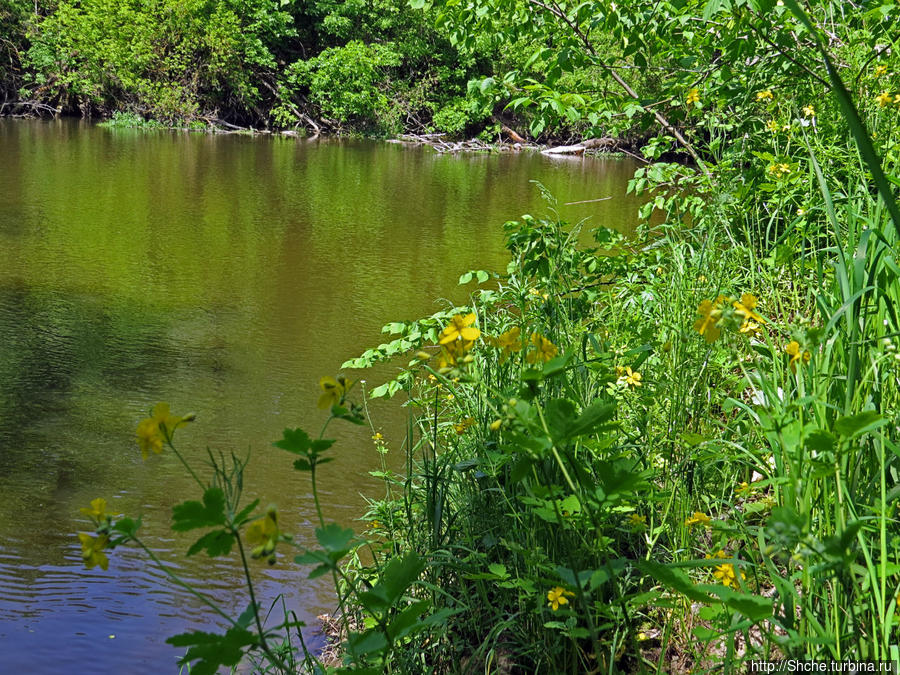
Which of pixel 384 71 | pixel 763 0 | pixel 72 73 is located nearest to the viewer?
pixel 763 0

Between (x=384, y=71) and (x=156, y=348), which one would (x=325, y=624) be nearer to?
(x=156, y=348)

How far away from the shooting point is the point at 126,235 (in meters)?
7.44

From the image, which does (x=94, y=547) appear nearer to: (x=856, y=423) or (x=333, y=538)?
(x=333, y=538)

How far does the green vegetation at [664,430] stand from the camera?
97 cm

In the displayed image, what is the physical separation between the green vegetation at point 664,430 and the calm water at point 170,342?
56 cm

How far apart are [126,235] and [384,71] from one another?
17991 mm

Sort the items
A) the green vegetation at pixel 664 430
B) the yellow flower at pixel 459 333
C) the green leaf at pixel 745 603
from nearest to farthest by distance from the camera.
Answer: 1. the green leaf at pixel 745 603
2. the green vegetation at pixel 664 430
3. the yellow flower at pixel 459 333

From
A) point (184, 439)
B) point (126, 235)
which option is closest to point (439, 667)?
point (184, 439)

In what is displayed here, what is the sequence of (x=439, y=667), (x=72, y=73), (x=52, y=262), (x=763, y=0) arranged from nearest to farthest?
(x=439, y=667)
(x=763, y=0)
(x=52, y=262)
(x=72, y=73)

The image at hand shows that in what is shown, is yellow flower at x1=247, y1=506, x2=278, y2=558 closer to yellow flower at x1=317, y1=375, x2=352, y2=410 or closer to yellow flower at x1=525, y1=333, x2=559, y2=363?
yellow flower at x1=317, y1=375, x2=352, y2=410

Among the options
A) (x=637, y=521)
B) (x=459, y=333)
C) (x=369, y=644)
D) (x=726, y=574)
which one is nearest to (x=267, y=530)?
(x=369, y=644)

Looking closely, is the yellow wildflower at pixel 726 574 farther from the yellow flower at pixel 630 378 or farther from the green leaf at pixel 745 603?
the yellow flower at pixel 630 378

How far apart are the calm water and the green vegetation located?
0.56 metres

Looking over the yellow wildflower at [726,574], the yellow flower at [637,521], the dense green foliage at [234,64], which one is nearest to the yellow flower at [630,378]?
the yellow flower at [637,521]
